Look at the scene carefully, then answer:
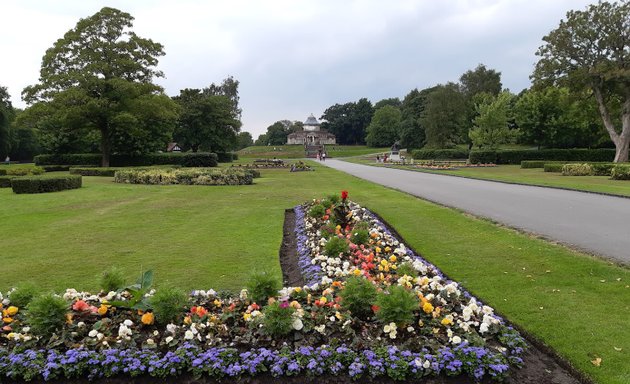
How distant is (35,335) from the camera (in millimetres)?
3406

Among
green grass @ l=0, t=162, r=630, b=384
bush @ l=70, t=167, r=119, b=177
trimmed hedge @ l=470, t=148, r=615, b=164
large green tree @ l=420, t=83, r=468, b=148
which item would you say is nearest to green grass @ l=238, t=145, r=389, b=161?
large green tree @ l=420, t=83, r=468, b=148

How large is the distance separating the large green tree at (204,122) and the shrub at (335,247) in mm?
49982

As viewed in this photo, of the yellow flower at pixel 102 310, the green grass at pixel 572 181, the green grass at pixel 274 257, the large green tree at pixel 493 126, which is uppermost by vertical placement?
the large green tree at pixel 493 126

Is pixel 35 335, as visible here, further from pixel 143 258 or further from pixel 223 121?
pixel 223 121

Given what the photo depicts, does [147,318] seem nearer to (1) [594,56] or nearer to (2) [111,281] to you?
(2) [111,281]

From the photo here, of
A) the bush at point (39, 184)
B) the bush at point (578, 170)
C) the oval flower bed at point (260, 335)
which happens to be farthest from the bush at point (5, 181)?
the bush at point (578, 170)

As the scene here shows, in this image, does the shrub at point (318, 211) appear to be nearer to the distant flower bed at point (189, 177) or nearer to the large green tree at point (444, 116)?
the distant flower bed at point (189, 177)

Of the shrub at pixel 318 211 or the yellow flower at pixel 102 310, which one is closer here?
the yellow flower at pixel 102 310

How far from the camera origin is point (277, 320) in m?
3.34

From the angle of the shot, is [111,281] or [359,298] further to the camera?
[111,281]

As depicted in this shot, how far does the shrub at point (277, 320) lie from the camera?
11.0ft

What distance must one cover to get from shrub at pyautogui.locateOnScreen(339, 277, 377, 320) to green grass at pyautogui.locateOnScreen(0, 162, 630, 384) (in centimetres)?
160

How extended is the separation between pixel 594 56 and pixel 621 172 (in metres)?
16.7

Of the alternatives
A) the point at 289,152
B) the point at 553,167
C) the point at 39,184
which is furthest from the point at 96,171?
the point at 289,152
